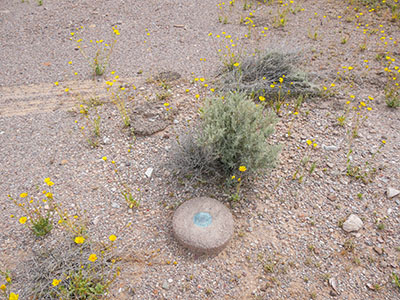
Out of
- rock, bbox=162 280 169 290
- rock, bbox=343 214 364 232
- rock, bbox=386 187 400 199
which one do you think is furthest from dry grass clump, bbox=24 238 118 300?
rock, bbox=386 187 400 199

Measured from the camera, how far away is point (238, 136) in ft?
10.7

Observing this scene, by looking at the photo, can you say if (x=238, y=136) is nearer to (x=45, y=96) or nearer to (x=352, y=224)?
(x=352, y=224)

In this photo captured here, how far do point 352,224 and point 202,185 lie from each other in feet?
5.16

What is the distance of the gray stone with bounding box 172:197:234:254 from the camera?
Result: 2.94m

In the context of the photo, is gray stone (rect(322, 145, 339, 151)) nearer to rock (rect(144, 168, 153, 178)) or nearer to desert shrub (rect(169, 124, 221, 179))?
desert shrub (rect(169, 124, 221, 179))

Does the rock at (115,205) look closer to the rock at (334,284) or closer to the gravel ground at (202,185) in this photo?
the gravel ground at (202,185)

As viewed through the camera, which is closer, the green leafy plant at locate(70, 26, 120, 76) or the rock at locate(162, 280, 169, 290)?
the rock at locate(162, 280, 169, 290)

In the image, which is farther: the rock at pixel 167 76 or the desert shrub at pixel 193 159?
the rock at pixel 167 76

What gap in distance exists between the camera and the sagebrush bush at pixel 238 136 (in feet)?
10.9

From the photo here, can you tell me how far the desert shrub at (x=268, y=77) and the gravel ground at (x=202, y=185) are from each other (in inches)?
11.8

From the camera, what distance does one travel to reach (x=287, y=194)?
11.4 ft

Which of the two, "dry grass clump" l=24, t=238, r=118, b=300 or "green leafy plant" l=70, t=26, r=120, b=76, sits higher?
"green leafy plant" l=70, t=26, r=120, b=76

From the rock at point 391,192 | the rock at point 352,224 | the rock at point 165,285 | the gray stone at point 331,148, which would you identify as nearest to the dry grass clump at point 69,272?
the rock at point 165,285

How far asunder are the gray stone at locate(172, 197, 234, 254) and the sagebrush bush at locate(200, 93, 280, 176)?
52 centimetres
